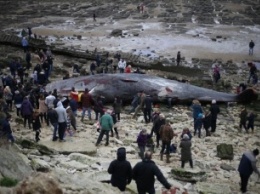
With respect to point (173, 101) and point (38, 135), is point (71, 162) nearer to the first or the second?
point (38, 135)

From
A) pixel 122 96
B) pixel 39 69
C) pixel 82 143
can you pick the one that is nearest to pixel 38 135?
pixel 82 143

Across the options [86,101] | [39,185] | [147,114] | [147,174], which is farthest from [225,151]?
[39,185]

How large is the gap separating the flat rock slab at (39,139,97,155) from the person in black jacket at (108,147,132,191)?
15.5 feet

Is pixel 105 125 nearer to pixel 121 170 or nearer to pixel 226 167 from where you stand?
pixel 226 167

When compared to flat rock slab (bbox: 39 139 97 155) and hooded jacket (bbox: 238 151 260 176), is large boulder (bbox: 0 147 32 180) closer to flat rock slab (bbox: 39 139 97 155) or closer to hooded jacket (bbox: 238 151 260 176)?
flat rock slab (bbox: 39 139 97 155)

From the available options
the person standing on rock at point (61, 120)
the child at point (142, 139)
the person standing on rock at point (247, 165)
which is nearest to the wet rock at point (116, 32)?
the person standing on rock at point (61, 120)

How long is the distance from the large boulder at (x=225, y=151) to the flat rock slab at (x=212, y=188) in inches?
98.7

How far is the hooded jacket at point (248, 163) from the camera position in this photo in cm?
1189

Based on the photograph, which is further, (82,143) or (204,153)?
(204,153)

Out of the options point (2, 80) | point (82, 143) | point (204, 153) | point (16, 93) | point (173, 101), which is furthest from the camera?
point (173, 101)

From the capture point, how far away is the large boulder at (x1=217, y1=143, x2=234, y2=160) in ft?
50.7

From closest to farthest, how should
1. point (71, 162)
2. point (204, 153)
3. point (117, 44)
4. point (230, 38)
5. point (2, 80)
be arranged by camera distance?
point (71, 162)
point (204, 153)
point (2, 80)
point (117, 44)
point (230, 38)

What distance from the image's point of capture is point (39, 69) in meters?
23.2

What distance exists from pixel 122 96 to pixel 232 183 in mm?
9219
